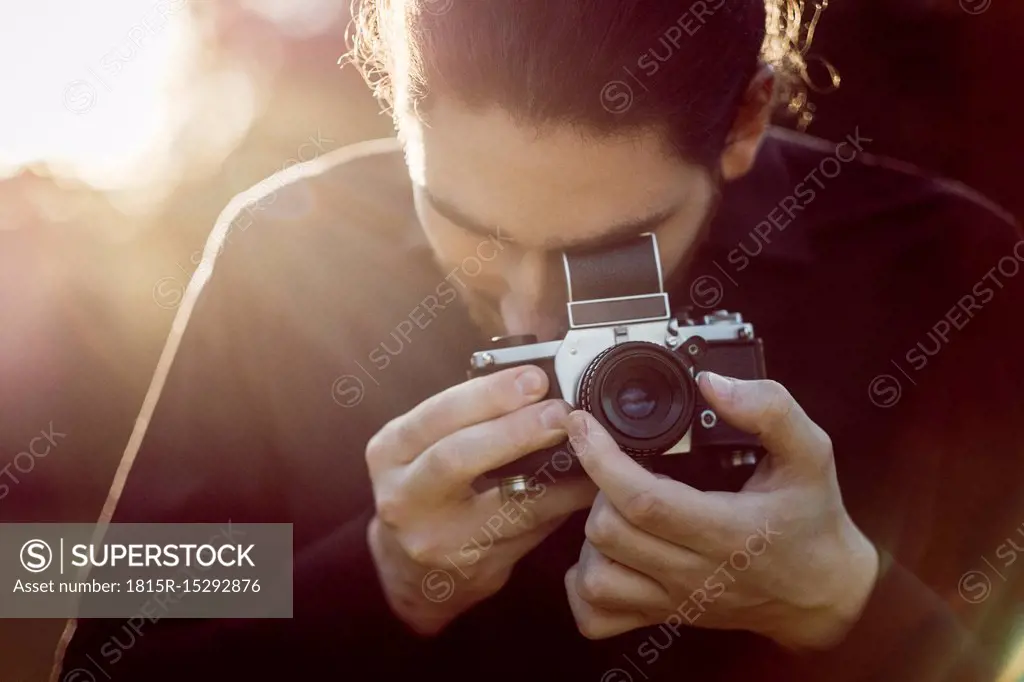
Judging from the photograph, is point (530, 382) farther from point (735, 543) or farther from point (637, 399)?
point (735, 543)

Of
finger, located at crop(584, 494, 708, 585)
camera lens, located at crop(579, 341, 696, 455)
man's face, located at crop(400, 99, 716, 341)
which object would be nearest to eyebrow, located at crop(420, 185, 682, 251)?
man's face, located at crop(400, 99, 716, 341)

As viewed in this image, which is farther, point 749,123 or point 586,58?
point 749,123

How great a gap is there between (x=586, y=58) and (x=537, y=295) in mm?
213

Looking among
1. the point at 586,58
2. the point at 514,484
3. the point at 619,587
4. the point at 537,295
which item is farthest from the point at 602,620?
the point at 586,58

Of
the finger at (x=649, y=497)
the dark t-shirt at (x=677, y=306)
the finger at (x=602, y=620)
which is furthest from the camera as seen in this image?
the dark t-shirt at (x=677, y=306)

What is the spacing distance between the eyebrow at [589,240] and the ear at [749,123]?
13 cm

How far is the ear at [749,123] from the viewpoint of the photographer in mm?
887

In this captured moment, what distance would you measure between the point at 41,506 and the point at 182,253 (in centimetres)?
37

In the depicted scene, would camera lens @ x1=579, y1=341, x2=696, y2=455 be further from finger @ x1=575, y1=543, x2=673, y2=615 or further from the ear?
the ear

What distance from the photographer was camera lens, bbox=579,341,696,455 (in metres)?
0.70

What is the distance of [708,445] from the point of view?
2.47ft

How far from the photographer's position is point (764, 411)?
27.3 inches

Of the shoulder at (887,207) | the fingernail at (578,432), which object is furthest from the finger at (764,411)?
the shoulder at (887,207)

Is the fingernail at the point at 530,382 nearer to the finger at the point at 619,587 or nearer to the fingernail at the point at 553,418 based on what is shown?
the fingernail at the point at 553,418
